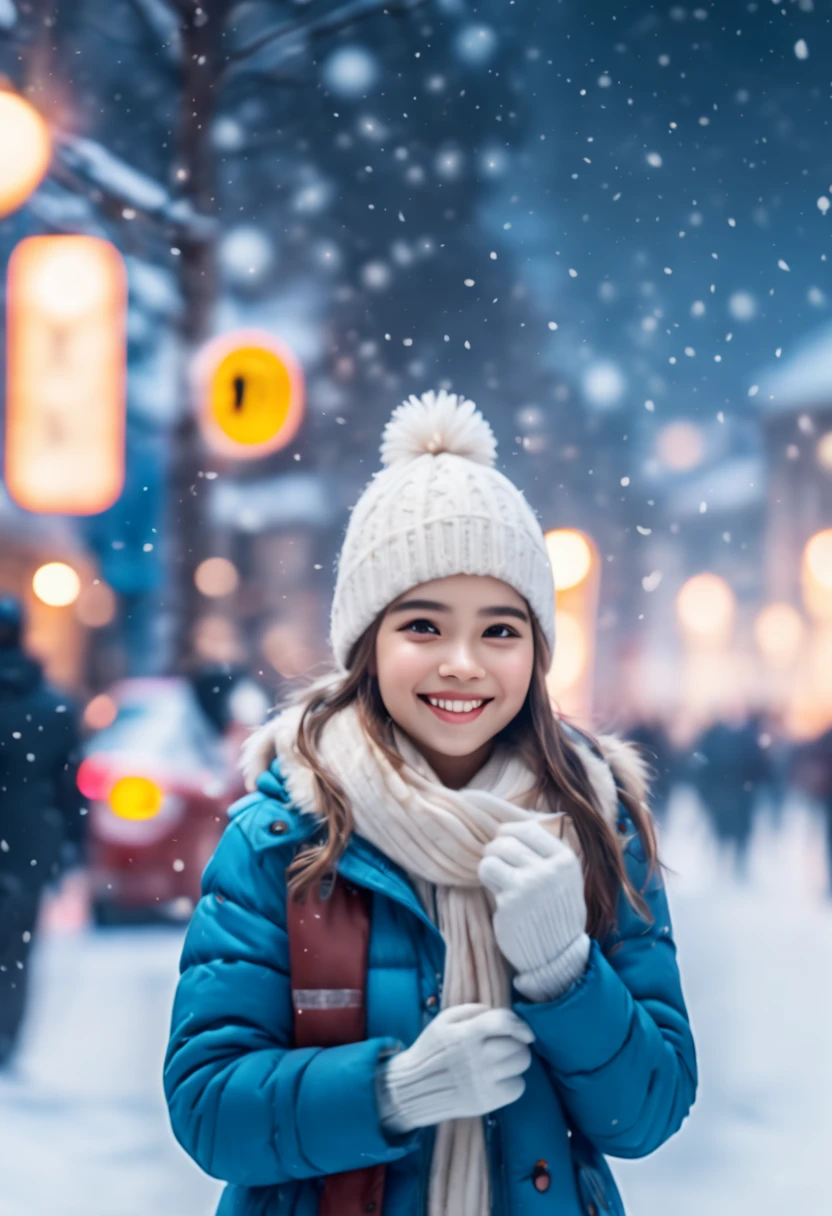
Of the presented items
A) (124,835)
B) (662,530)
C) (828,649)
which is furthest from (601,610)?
(828,649)

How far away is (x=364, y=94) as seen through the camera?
347 cm

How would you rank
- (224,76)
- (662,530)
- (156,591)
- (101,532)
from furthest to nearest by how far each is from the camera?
(101,532) → (156,591) → (662,530) → (224,76)

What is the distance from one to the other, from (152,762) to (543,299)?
2.22m

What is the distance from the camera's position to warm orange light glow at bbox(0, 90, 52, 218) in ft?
11.4

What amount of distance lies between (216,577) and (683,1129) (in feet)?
9.65

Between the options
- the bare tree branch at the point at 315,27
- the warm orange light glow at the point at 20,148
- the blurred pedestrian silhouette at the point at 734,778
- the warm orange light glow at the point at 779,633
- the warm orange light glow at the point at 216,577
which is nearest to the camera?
the warm orange light glow at the point at 20,148

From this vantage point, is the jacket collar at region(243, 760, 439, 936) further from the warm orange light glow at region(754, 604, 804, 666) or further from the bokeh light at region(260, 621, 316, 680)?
the warm orange light glow at region(754, 604, 804, 666)

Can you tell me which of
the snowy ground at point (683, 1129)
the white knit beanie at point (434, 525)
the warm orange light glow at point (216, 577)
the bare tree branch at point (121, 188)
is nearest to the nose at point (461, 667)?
the white knit beanie at point (434, 525)

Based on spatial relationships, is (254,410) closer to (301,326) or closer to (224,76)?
(301,326)

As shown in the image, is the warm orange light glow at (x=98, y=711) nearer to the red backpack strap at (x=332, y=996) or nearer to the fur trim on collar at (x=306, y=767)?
the fur trim on collar at (x=306, y=767)

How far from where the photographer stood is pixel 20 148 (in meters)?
3.54

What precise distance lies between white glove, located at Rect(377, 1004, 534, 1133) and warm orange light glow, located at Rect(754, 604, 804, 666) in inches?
166

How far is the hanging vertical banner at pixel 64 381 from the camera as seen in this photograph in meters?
4.01

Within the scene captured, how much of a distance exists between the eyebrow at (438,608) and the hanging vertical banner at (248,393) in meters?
2.71
